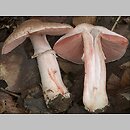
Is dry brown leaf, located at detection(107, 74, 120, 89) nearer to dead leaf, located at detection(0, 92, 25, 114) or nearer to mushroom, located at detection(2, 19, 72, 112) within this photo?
mushroom, located at detection(2, 19, 72, 112)

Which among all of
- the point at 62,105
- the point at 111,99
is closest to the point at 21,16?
the point at 62,105

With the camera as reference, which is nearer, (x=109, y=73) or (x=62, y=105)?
(x=62, y=105)

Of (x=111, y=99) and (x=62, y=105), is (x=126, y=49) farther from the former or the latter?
(x=62, y=105)

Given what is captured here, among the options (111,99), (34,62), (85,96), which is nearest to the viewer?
(85,96)

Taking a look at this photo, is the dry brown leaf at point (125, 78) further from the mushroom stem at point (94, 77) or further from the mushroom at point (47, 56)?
the mushroom at point (47, 56)

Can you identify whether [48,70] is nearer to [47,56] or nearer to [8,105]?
[47,56]

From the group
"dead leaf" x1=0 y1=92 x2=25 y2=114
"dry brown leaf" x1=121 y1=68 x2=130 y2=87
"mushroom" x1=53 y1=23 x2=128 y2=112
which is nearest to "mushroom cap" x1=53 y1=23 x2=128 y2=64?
"mushroom" x1=53 y1=23 x2=128 y2=112
